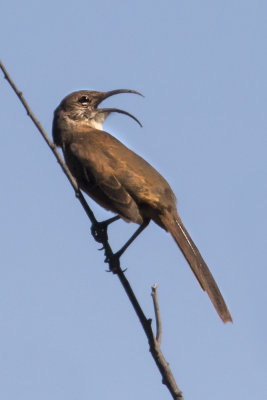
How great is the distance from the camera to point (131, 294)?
477 cm

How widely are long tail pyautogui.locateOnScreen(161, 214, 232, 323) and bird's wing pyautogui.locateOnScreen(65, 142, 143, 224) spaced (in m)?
0.39

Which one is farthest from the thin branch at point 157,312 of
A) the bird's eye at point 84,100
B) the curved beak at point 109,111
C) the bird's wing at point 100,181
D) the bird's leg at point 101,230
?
the bird's eye at point 84,100

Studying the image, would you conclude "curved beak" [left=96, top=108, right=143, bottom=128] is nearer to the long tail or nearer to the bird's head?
the bird's head

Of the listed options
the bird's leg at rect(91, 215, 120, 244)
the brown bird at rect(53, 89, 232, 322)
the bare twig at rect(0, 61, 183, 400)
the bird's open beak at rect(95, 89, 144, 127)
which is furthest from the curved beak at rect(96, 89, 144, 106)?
the bare twig at rect(0, 61, 183, 400)

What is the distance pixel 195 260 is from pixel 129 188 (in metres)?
0.93

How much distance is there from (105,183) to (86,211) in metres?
1.46

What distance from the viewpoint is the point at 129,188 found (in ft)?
22.3

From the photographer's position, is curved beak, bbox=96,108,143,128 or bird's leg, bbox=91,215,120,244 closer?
bird's leg, bbox=91,215,120,244

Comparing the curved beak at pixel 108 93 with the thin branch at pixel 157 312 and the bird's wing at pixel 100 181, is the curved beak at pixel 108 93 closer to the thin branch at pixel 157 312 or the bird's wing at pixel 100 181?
the bird's wing at pixel 100 181

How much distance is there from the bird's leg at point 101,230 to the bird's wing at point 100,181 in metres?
0.19

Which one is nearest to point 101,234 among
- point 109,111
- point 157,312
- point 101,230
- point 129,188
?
point 101,230

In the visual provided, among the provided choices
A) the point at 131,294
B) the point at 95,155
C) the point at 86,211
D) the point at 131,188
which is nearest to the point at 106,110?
the point at 95,155

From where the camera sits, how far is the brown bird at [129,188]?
6.49 meters

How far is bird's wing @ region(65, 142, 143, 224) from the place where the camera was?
656 cm
